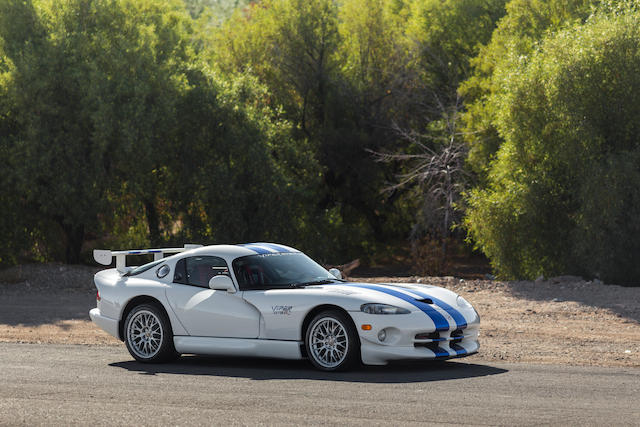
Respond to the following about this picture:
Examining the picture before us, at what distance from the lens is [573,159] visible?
25.4 metres

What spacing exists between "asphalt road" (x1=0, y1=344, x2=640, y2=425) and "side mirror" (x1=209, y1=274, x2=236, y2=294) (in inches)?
39.7

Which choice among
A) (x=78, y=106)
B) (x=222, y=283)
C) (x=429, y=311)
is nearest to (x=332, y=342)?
(x=429, y=311)

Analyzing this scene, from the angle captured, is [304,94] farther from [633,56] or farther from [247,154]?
[633,56]

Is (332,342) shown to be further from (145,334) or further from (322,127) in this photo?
(322,127)

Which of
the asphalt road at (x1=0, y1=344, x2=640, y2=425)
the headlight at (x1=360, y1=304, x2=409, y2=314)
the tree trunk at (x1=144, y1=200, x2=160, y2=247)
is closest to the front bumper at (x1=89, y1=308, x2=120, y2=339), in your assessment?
the asphalt road at (x1=0, y1=344, x2=640, y2=425)

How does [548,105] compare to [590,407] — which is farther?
[548,105]

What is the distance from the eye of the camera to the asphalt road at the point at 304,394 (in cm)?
818

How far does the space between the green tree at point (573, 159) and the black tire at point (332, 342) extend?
50.8ft

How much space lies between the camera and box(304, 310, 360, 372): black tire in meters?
10.7

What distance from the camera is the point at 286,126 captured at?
117 ft

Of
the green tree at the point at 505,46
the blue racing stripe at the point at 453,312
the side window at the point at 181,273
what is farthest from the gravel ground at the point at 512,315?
the green tree at the point at 505,46

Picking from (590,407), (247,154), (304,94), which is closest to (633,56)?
(247,154)

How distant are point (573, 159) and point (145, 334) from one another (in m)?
16.4

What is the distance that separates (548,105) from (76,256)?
1576 cm
